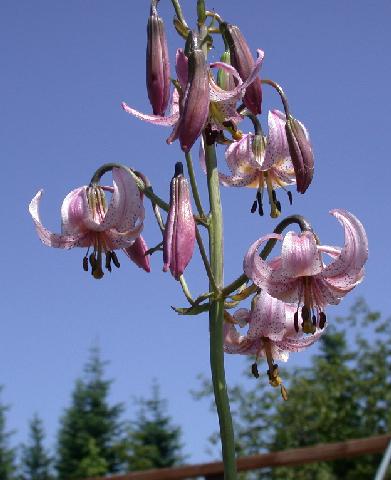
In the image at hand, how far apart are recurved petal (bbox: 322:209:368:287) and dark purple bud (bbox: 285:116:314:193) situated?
96 mm

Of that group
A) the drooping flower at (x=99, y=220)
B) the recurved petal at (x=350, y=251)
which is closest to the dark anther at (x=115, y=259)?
the drooping flower at (x=99, y=220)

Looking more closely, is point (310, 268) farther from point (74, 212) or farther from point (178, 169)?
point (74, 212)

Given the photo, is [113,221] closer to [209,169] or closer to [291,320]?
[209,169]

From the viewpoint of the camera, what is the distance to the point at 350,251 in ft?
3.50

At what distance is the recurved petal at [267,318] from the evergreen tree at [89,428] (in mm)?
18086

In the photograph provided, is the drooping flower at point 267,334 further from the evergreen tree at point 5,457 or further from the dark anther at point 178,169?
the evergreen tree at point 5,457

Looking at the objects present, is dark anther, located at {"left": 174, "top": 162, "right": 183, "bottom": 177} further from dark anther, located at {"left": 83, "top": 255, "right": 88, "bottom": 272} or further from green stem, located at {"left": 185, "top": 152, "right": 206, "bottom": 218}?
dark anther, located at {"left": 83, "top": 255, "right": 88, "bottom": 272}

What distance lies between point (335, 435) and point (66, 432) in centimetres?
771

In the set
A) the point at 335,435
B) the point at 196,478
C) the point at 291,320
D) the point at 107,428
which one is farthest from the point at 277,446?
the point at 291,320

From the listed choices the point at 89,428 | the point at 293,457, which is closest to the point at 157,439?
the point at 89,428

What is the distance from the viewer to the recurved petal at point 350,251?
41.7 inches

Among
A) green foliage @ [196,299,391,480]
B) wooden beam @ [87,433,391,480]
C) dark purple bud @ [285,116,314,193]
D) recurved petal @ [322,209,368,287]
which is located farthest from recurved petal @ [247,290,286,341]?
green foliage @ [196,299,391,480]

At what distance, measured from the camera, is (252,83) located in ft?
3.27

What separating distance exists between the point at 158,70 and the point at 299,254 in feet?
0.96
